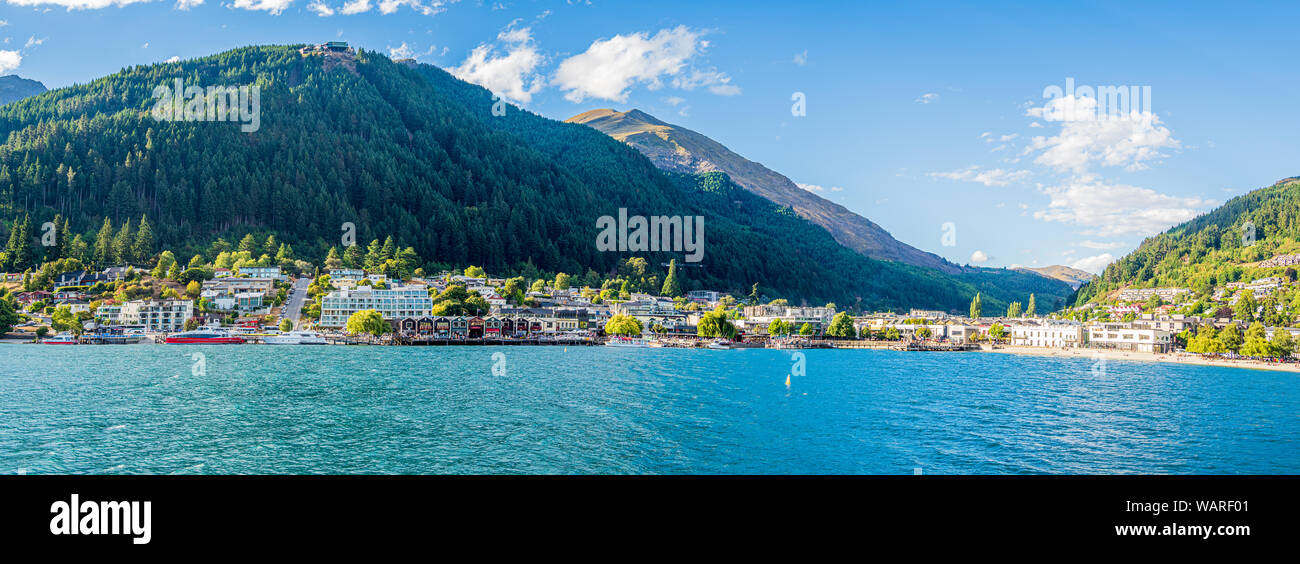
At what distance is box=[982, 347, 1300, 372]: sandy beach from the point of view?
79.3m

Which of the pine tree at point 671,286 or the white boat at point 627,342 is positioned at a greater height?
the pine tree at point 671,286

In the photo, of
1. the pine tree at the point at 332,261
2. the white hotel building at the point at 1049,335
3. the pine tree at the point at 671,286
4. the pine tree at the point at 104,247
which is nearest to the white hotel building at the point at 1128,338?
the white hotel building at the point at 1049,335

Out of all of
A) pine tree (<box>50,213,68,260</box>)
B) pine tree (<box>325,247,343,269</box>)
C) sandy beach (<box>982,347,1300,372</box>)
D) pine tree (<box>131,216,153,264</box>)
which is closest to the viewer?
sandy beach (<box>982,347,1300,372</box>)

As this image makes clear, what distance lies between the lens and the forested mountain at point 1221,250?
14525 cm

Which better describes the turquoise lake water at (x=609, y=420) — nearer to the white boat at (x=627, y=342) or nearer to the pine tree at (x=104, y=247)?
the white boat at (x=627, y=342)

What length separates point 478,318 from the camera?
10300cm

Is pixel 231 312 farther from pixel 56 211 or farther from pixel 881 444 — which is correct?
pixel 881 444

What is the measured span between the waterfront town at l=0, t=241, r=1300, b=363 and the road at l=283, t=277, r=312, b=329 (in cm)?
24

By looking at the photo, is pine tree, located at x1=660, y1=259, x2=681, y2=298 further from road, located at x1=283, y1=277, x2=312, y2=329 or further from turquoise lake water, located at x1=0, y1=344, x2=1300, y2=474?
turquoise lake water, located at x1=0, y1=344, x2=1300, y2=474

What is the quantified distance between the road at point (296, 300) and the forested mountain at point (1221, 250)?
149468 millimetres

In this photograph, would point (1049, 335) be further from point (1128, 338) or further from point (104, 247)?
point (104, 247)

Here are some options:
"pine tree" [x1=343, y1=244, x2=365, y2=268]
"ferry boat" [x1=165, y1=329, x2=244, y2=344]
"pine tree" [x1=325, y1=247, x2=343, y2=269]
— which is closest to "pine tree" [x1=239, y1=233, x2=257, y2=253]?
"pine tree" [x1=325, y1=247, x2=343, y2=269]

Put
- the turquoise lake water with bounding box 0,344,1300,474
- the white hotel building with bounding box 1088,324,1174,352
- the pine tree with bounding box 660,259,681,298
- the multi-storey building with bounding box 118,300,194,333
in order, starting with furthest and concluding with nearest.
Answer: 1. the pine tree with bounding box 660,259,681,298
2. the white hotel building with bounding box 1088,324,1174,352
3. the multi-storey building with bounding box 118,300,194,333
4. the turquoise lake water with bounding box 0,344,1300,474
